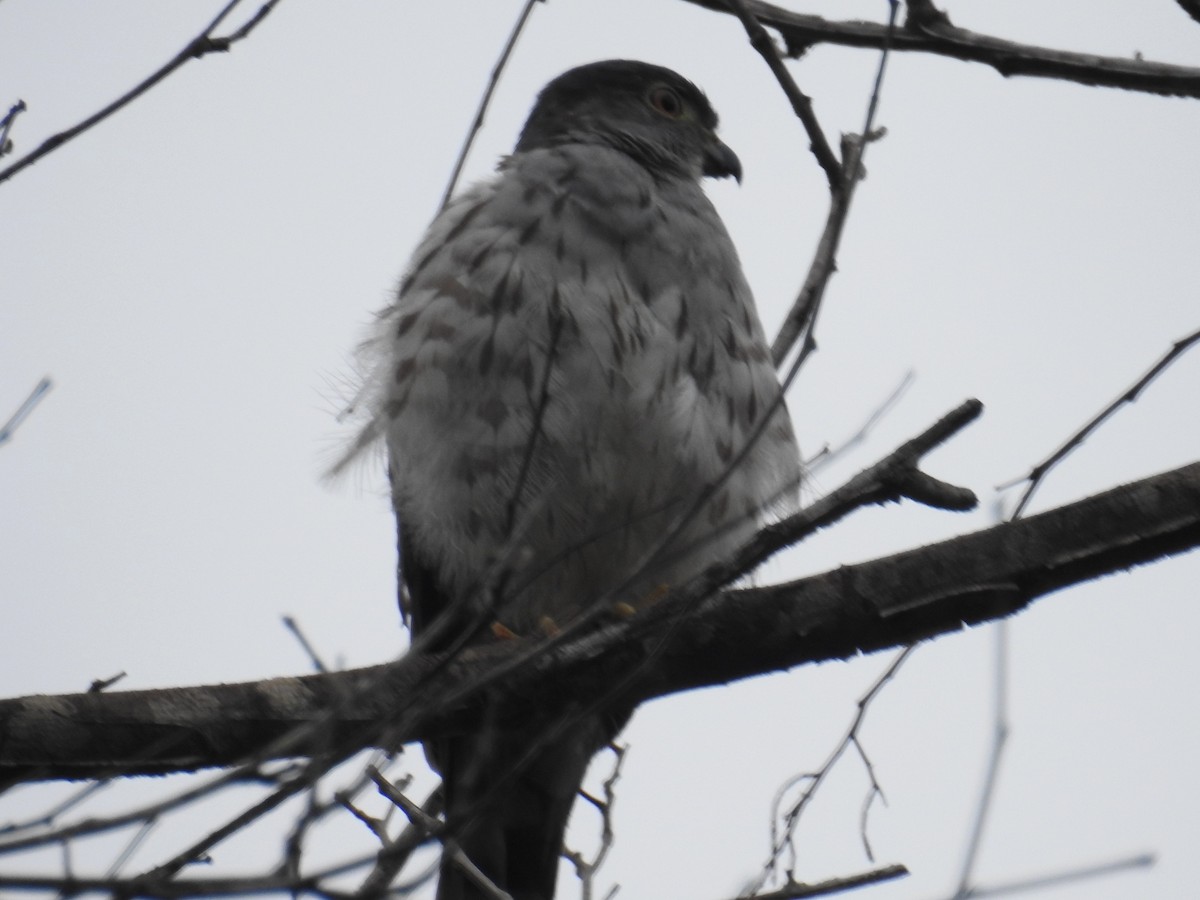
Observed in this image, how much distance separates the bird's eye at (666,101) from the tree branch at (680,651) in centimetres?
285

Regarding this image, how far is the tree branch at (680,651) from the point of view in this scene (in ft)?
9.57

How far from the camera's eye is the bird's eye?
5602 millimetres

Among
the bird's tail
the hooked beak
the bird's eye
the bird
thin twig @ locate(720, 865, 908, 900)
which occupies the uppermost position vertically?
the bird's eye

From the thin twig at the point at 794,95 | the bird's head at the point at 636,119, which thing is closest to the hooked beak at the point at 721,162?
the bird's head at the point at 636,119

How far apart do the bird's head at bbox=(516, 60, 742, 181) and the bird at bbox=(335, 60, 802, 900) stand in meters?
0.59

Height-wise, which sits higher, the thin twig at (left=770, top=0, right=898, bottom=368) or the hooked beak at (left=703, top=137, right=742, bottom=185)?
the hooked beak at (left=703, top=137, right=742, bottom=185)

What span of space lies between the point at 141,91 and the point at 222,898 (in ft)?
5.32

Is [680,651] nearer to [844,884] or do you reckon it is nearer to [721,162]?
[844,884]

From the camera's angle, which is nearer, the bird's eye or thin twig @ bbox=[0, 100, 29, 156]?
thin twig @ bbox=[0, 100, 29, 156]

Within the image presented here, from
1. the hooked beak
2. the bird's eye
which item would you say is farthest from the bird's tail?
the bird's eye

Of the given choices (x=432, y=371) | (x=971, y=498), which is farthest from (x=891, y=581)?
(x=432, y=371)

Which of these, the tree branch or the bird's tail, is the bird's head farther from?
the tree branch

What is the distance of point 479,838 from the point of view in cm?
420

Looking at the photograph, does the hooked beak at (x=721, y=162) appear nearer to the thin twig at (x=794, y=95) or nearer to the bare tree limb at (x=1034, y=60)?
the thin twig at (x=794, y=95)
